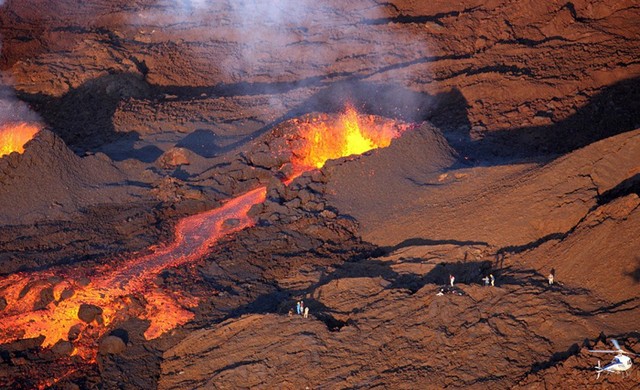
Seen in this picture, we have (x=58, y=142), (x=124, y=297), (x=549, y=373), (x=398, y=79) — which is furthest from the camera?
(x=398, y=79)

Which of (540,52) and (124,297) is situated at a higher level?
(540,52)

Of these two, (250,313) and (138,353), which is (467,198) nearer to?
(250,313)

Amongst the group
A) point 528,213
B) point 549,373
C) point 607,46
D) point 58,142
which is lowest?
point 549,373

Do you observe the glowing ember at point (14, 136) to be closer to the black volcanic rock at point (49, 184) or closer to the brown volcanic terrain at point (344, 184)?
the brown volcanic terrain at point (344, 184)

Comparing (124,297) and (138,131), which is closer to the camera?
(124,297)

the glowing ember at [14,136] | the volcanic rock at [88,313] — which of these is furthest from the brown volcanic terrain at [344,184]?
the glowing ember at [14,136]

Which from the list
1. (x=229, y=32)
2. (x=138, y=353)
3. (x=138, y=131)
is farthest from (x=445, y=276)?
(x=229, y=32)

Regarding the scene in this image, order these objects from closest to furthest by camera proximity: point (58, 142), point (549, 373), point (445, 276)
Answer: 1. point (549, 373)
2. point (445, 276)
3. point (58, 142)
